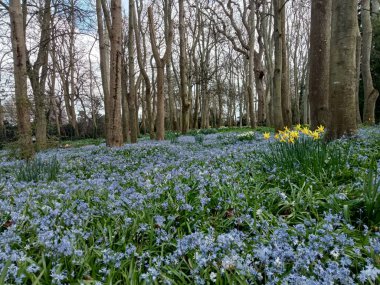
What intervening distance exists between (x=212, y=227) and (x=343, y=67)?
3875 mm

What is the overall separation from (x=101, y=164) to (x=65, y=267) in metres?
3.54

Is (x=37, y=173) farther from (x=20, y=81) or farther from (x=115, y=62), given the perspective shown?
(x=115, y=62)

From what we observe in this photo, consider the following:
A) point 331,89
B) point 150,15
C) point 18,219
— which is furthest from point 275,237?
point 150,15

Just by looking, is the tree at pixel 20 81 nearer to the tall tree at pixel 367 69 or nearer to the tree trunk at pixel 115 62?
the tree trunk at pixel 115 62

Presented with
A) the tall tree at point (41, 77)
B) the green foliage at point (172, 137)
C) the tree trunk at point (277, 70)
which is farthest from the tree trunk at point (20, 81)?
the tree trunk at point (277, 70)

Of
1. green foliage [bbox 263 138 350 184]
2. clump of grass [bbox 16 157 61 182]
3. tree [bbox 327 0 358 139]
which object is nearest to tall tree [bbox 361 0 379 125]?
tree [bbox 327 0 358 139]

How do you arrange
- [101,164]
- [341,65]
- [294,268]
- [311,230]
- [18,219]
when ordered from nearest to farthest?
[294,268] → [311,230] → [18,219] → [341,65] → [101,164]

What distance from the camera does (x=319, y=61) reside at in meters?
6.56

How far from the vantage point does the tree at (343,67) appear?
4.77 metres

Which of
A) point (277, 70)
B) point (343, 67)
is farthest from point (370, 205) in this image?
point (277, 70)

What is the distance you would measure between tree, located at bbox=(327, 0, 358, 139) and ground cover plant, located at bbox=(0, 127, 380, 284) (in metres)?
1.00

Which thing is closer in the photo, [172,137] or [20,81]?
[20,81]

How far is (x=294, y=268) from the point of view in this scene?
1.60 m

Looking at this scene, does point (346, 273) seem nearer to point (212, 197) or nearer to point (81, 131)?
point (212, 197)
